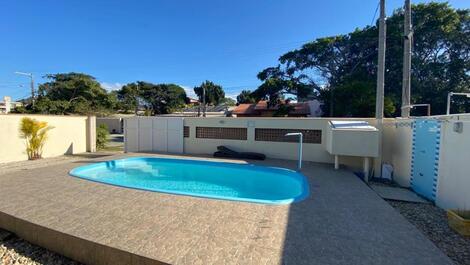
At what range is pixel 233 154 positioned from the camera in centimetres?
984

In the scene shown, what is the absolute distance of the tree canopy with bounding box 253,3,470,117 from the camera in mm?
18984

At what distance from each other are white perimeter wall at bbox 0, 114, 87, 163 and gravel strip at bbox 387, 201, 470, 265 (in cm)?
1326

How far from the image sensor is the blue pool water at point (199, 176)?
655 cm

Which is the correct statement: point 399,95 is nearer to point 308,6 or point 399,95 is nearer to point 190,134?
point 308,6

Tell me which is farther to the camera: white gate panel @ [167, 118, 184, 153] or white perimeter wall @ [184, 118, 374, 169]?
white gate panel @ [167, 118, 184, 153]

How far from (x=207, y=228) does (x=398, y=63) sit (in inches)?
949

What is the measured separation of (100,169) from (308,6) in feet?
44.3

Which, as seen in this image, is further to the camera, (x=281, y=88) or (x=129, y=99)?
(x=129, y=99)

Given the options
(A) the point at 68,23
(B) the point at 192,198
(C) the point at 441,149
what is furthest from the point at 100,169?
(A) the point at 68,23

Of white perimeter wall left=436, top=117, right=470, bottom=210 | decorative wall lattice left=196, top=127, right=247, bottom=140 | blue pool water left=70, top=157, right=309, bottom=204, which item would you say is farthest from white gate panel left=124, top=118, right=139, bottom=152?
white perimeter wall left=436, top=117, right=470, bottom=210

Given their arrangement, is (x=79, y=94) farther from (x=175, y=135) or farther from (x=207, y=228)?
(x=207, y=228)

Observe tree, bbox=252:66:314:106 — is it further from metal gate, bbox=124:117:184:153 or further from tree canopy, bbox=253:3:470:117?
metal gate, bbox=124:117:184:153

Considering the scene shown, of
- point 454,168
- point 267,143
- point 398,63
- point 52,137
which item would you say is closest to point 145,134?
point 52,137

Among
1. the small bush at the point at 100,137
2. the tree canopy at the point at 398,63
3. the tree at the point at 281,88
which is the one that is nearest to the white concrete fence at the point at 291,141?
the small bush at the point at 100,137
